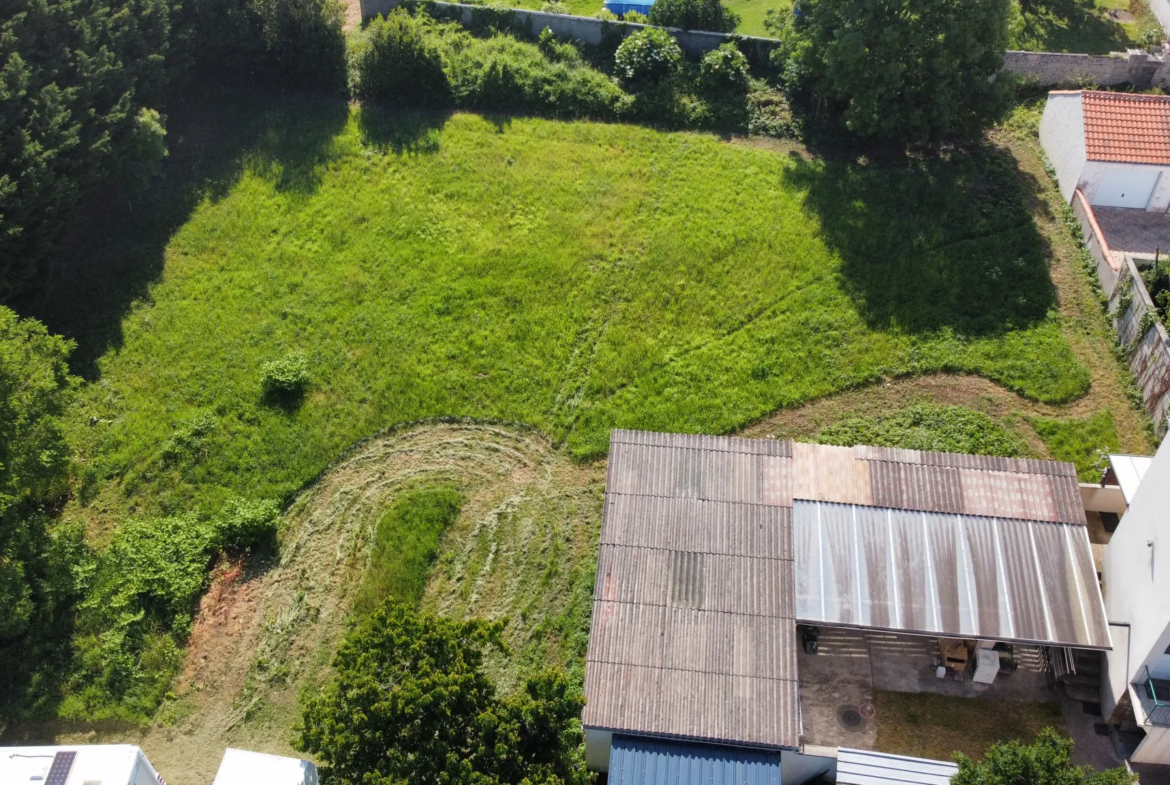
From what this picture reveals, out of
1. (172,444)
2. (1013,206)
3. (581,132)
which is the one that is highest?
(581,132)

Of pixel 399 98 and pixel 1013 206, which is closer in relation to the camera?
pixel 1013 206

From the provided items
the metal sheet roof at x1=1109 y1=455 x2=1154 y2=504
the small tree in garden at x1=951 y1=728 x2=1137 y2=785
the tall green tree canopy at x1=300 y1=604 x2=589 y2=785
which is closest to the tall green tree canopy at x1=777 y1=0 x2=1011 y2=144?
the metal sheet roof at x1=1109 y1=455 x2=1154 y2=504

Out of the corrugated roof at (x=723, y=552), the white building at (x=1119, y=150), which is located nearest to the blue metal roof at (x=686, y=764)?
the corrugated roof at (x=723, y=552)

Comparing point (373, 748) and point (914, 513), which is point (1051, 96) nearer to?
point (914, 513)

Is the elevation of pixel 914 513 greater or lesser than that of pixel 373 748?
greater

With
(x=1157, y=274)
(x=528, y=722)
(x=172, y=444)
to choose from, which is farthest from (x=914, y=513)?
(x=172, y=444)

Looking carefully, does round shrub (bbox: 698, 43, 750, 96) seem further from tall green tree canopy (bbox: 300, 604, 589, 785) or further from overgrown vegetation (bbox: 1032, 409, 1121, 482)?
tall green tree canopy (bbox: 300, 604, 589, 785)

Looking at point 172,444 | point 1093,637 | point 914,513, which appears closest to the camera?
point 1093,637
